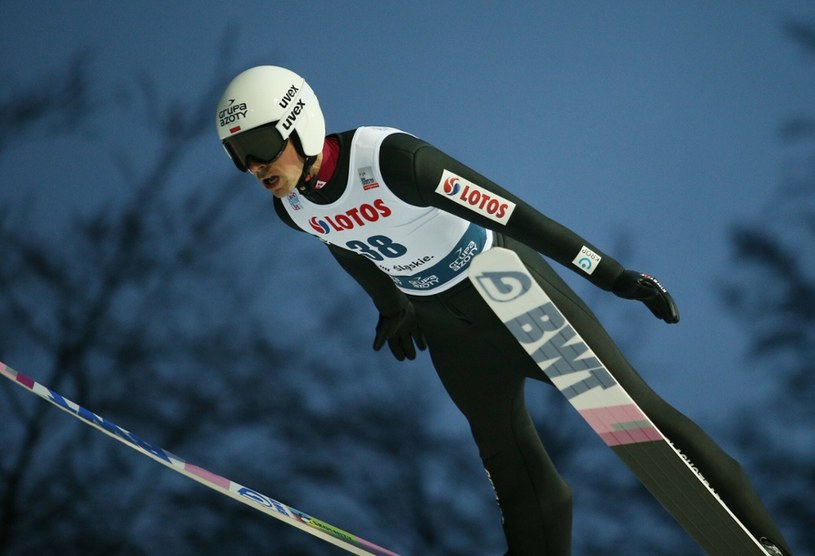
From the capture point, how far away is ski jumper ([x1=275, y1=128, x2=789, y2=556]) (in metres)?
2.19

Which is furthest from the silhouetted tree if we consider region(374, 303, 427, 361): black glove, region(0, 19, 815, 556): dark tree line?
region(374, 303, 427, 361): black glove

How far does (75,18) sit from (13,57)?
0.30m

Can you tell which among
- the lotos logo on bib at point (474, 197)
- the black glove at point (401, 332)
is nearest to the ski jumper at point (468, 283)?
the lotos logo on bib at point (474, 197)

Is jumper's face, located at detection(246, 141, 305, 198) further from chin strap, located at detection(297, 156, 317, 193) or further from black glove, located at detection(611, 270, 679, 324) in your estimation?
black glove, located at detection(611, 270, 679, 324)

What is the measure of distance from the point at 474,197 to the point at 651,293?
396 mm

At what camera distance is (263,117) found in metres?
2.17

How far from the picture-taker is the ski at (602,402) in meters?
1.85

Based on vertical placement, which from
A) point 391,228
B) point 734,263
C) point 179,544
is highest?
point 734,263

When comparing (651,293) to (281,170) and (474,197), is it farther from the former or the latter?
(281,170)

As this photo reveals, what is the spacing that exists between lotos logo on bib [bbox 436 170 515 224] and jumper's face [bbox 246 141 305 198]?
30 cm

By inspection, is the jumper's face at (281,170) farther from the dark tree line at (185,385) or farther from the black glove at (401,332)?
the dark tree line at (185,385)

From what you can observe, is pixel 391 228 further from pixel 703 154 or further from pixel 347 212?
pixel 703 154

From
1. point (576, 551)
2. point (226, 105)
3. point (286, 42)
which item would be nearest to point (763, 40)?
point (286, 42)

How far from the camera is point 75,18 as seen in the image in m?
4.14
